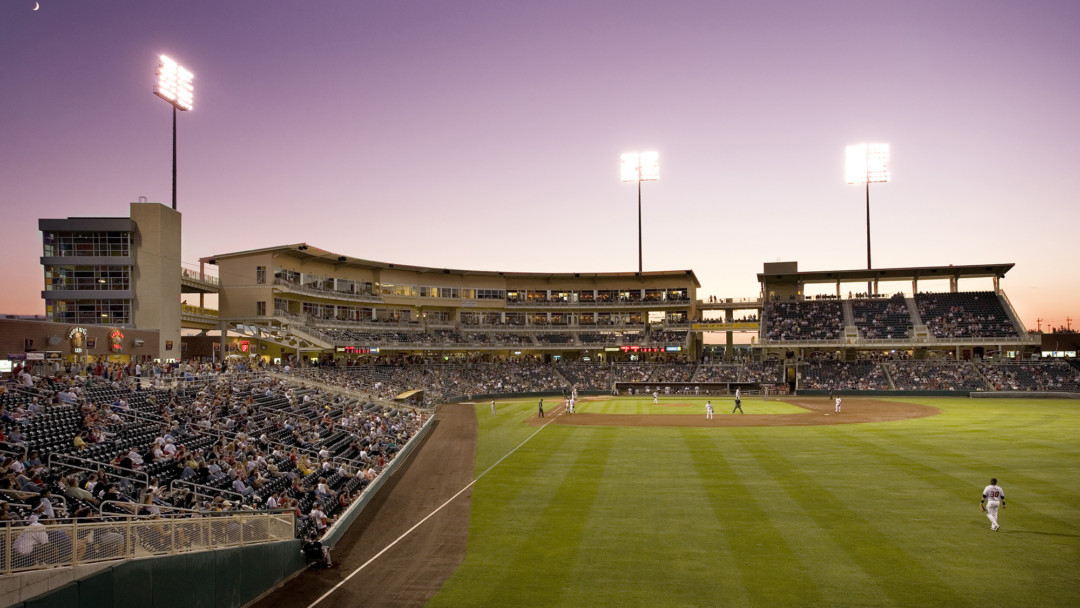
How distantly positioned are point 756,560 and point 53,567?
12.7m

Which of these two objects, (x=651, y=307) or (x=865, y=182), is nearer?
(x=865, y=182)

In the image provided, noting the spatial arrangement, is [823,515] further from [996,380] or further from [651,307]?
[651,307]

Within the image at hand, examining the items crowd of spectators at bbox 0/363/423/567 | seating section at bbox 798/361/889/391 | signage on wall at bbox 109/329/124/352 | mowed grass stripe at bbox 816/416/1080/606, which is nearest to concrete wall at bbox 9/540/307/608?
crowd of spectators at bbox 0/363/423/567

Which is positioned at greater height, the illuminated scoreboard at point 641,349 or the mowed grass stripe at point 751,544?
the illuminated scoreboard at point 641,349

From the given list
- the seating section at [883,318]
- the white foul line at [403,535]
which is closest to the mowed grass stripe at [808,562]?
the white foul line at [403,535]

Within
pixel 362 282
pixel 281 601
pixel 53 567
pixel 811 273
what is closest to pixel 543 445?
pixel 281 601

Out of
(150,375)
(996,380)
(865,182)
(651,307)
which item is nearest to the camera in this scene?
(150,375)

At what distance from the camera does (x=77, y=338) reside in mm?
29797

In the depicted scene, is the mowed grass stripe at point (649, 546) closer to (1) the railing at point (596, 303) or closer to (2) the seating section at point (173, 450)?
(2) the seating section at point (173, 450)

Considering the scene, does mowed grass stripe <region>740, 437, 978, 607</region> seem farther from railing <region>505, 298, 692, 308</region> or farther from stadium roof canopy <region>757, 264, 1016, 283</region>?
railing <region>505, 298, 692, 308</region>

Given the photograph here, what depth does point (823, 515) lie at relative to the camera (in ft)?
54.6

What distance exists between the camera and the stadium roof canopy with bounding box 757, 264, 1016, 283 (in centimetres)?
6481

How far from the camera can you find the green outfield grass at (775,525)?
12.1 metres

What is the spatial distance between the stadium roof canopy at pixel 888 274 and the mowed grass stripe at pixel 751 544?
5284cm
